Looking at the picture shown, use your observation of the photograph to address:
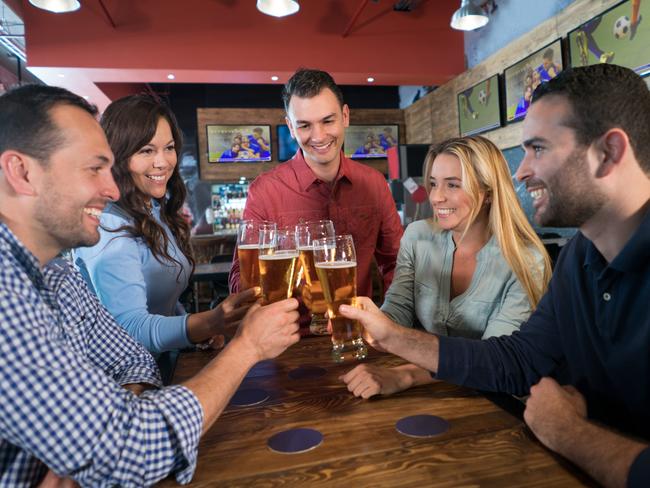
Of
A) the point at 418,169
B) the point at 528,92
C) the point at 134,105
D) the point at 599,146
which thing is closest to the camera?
the point at 599,146

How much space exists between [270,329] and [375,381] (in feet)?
0.96

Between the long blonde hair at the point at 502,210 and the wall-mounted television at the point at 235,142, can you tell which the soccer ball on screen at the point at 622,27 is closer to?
the long blonde hair at the point at 502,210

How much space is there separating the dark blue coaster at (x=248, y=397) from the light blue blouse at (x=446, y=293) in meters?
0.78

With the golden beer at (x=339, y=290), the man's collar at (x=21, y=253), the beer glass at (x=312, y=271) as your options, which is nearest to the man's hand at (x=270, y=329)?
the golden beer at (x=339, y=290)

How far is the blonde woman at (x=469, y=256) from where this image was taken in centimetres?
169

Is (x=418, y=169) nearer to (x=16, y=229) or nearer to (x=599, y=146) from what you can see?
(x=599, y=146)

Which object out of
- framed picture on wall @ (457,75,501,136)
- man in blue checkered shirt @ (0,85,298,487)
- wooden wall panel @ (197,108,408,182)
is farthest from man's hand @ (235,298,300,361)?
wooden wall panel @ (197,108,408,182)

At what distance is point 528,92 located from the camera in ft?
15.5

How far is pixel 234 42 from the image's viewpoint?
19.6 feet

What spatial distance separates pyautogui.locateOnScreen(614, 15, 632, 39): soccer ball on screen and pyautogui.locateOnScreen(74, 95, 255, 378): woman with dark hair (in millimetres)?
3386

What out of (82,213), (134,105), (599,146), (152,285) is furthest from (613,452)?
(134,105)

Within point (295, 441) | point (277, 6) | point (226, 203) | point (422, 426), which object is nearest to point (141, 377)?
point (295, 441)

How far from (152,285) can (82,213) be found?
2.75 ft

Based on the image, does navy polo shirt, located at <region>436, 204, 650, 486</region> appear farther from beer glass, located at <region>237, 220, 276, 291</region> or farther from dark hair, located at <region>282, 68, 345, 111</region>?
dark hair, located at <region>282, 68, 345, 111</region>
